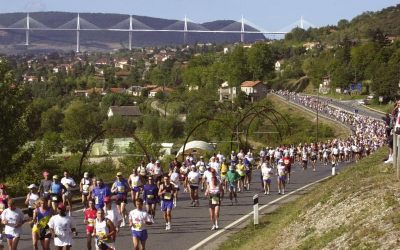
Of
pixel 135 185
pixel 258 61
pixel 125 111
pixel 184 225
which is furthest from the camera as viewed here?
pixel 258 61

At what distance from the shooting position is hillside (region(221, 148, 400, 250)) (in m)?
11.7

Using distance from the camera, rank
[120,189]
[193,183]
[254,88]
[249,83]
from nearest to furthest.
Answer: [120,189] < [193,183] < [254,88] < [249,83]

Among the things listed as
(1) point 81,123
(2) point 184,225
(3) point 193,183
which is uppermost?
(3) point 193,183

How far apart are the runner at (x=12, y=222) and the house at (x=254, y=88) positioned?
126m

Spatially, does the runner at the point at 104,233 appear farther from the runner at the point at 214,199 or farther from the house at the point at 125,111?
the house at the point at 125,111

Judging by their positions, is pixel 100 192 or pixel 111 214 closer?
pixel 111 214

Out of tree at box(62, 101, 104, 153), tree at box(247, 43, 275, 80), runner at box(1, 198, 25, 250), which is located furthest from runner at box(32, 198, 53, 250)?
tree at box(247, 43, 275, 80)

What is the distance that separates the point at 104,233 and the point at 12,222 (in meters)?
2.24

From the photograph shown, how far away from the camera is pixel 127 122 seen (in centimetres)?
11094

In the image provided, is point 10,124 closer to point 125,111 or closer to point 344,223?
point 344,223

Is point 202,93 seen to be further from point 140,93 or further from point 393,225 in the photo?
point 393,225

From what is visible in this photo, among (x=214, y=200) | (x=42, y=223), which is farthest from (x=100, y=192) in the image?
(x=42, y=223)

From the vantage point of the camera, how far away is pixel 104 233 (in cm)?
1340

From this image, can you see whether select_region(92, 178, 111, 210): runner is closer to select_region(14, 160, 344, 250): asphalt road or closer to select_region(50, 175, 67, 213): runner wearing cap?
select_region(14, 160, 344, 250): asphalt road
